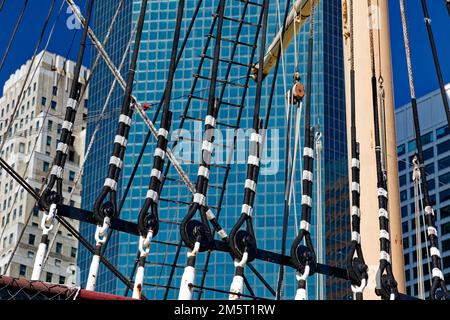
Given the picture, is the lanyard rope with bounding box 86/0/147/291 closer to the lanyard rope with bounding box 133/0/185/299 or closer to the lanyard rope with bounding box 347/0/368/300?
the lanyard rope with bounding box 133/0/185/299

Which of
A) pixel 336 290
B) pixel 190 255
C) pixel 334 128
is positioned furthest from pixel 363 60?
pixel 334 128

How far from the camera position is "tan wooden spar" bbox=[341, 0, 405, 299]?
1658cm

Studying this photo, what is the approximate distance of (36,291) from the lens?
1123cm

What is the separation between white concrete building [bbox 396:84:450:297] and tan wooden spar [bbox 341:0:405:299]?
6392cm

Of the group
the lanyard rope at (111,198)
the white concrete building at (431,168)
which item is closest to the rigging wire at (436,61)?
the lanyard rope at (111,198)

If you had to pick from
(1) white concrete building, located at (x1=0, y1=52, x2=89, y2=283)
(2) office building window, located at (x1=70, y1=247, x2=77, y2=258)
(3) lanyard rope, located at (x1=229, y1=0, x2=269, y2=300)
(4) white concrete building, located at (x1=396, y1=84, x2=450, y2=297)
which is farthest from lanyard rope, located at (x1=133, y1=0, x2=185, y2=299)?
(2) office building window, located at (x1=70, y1=247, x2=77, y2=258)

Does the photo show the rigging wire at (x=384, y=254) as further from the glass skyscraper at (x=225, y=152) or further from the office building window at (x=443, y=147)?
the office building window at (x=443, y=147)

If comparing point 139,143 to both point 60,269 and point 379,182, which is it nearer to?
point 60,269

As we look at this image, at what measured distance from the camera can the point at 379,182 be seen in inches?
579

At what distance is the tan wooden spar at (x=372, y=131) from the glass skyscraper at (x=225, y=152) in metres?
45.5

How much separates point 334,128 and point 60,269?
27124mm

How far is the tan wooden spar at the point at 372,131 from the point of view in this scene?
16578mm

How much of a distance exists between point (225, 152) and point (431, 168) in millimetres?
27080
